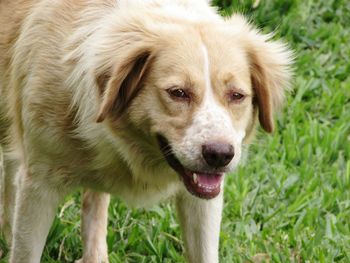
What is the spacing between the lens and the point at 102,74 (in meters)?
4.60

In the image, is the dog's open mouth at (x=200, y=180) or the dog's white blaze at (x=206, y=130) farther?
the dog's open mouth at (x=200, y=180)

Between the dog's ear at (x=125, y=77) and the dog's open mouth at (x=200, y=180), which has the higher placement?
the dog's ear at (x=125, y=77)

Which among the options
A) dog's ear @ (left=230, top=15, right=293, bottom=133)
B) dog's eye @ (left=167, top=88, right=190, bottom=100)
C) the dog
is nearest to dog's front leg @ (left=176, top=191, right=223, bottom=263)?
the dog

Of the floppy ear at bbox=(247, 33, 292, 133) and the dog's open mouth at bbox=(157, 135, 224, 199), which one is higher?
the floppy ear at bbox=(247, 33, 292, 133)

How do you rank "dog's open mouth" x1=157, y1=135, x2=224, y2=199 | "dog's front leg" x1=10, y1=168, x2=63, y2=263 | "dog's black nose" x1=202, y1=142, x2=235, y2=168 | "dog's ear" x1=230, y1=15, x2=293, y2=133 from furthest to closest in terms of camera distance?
1. "dog's front leg" x1=10, y1=168, x2=63, y2=263
2. "dog's ear" x1=230, y1=15, x2=293, y2=133
3. "dog's open mouth" x1=157, y1=135, x2=224, y2=199
4. "dog's black nose" x1=202, y1=142, x2=235, y2=168

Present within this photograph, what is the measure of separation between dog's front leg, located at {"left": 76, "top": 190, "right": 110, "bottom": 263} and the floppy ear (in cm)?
146

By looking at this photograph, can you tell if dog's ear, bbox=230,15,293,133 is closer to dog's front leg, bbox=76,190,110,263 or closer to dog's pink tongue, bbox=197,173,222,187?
dog's pink tongue, bbox=197,173,222,187

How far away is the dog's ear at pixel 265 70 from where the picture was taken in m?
4.80

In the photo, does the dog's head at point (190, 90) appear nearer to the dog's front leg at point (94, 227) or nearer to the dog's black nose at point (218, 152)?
the dog's black nose at point (218, 152)

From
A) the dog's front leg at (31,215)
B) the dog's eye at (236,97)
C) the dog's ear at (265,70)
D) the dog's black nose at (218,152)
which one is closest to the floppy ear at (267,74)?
the dog's ear at (265,70)

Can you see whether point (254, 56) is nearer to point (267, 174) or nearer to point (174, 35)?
point (174, 35)

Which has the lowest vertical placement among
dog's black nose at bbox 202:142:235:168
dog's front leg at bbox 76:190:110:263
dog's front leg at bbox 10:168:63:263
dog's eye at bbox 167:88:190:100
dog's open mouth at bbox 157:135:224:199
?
dog's front leg at bbox 76:190:110:263

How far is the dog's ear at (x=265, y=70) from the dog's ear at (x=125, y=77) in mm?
542

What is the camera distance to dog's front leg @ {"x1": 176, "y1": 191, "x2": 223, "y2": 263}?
203 inches
